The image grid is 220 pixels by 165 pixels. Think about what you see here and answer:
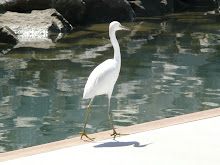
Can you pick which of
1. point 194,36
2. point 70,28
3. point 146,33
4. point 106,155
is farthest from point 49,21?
point 106,155

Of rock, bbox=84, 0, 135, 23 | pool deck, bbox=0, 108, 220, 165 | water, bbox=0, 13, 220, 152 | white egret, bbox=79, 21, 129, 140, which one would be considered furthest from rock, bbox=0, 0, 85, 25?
pool deck, bbox=0, 108, 220, 165

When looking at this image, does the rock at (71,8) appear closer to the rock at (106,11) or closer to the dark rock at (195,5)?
the rock at (106,11)

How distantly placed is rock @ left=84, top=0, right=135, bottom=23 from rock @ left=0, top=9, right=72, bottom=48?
7.82 ft

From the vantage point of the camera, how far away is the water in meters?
7.39

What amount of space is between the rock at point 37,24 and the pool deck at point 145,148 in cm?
1035

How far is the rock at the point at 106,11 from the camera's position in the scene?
19.6 m

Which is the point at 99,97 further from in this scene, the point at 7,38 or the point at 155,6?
the point at 155,6

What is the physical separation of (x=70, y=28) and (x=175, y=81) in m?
8.52

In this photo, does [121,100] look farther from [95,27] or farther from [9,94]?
[95,27]

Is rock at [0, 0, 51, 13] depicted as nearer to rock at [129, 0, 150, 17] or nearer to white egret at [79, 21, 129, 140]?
rock at [129, 0, 150, 17]

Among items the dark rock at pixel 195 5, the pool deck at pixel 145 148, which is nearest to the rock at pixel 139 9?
the dark rock at pixel 195 5

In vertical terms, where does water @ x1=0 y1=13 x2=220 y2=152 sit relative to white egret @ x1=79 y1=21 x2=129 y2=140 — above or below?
below

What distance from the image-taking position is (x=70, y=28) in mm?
17422

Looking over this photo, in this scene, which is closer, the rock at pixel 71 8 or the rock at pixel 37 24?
the rock at pixel 37 24
